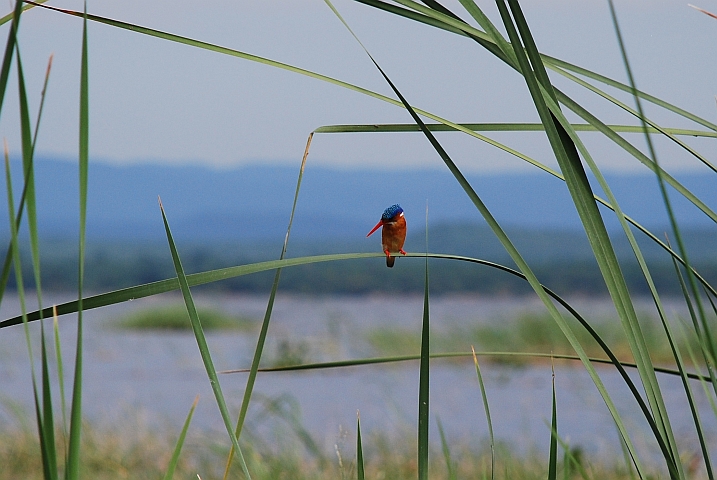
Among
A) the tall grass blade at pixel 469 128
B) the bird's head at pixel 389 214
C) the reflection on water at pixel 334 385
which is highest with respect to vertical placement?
the tall grass blade at pixel 469 128

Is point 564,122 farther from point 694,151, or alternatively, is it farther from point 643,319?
point 643,319

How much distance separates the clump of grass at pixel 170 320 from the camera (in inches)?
251

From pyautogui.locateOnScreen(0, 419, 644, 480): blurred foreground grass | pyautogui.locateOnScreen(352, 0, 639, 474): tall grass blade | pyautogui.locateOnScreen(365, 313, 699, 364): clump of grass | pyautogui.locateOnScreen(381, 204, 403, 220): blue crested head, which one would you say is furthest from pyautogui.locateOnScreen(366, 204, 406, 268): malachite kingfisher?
pyautogui.locateOnScreen(365, 313, 699, 364): clump of grass

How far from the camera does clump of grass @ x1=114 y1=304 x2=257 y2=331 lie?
251 inches

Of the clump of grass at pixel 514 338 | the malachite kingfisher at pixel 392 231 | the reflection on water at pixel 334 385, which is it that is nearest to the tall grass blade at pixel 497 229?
the malachite kingfisher at pixel 392 231

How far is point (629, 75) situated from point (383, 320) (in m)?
5.22

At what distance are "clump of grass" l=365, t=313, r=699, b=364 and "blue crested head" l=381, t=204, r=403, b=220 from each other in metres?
4.17

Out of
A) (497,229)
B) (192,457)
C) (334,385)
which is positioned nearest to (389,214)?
(497,229)

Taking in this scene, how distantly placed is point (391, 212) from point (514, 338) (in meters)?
4.67

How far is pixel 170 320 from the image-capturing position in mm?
6527

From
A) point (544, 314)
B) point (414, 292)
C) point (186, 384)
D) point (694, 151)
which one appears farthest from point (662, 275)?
point (694, 151)

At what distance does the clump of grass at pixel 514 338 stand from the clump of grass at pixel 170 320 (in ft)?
5.25

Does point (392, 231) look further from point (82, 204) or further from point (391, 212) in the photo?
point (82, 204)

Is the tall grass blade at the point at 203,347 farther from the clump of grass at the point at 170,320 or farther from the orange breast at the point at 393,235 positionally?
the clump of grass at the point at 170,320
